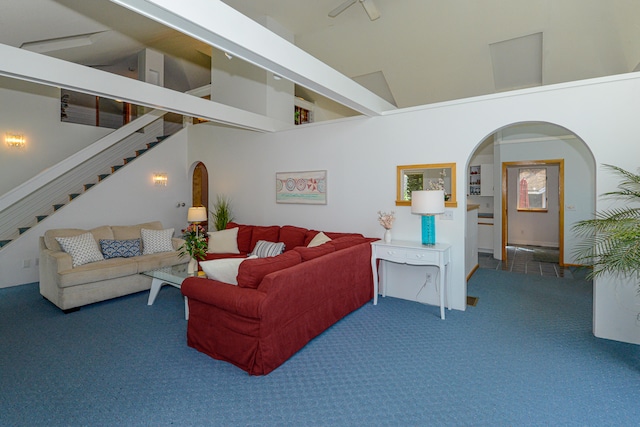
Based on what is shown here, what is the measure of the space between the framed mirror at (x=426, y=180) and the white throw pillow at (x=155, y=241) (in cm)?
367

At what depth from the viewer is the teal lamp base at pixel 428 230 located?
12.9ft

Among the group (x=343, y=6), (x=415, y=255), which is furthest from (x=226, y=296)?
(x=343, y=6)

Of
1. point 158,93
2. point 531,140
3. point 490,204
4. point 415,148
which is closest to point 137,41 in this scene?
point 158,93

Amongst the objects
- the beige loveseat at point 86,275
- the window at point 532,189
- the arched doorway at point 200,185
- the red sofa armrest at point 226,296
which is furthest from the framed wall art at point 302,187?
the window at point 532,189

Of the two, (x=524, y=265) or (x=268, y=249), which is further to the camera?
(x=524, y=265)

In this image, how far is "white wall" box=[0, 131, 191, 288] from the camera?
486 cm

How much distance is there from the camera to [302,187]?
5.17 m

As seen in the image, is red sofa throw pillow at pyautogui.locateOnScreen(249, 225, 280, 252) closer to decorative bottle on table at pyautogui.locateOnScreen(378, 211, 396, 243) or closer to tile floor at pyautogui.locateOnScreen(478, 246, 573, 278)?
decorative bottle on table at pyautogui.locateOnScreen(378, 211, 396, 243)

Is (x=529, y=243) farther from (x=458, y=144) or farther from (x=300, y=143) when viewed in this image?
(x=300, y=143)

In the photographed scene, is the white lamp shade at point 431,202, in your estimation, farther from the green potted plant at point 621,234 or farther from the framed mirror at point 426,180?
the green potted plant at point 621,234

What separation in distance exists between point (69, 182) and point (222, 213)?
2614 mm

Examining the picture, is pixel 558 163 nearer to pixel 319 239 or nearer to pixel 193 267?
pixel 319 239

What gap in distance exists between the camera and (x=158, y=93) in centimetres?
376

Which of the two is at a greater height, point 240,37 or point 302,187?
point 240,37
